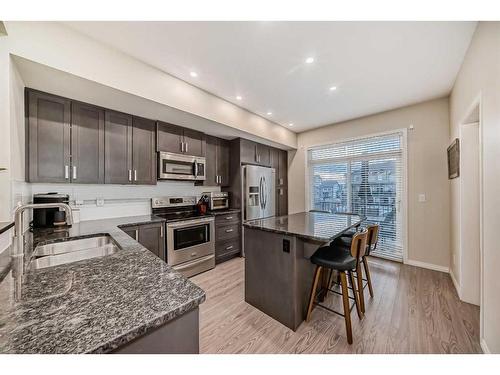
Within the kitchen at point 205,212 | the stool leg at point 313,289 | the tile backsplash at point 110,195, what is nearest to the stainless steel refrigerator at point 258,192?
the kitchen at point 205,212

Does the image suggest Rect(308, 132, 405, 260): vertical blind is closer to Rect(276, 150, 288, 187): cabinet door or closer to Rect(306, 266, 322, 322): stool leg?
Rect(276, 150, 288, 187): cabinet door

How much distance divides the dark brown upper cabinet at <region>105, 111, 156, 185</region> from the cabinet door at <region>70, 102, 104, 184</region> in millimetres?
73

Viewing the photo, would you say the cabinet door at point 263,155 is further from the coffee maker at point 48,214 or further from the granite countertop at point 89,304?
the granite countertop at point 89,304

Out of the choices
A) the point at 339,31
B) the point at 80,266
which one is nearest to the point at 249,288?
the point at 80,266

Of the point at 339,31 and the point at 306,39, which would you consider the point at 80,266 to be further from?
the point at 339,31

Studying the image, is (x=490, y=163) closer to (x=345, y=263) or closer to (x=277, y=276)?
(x=345, y=263)

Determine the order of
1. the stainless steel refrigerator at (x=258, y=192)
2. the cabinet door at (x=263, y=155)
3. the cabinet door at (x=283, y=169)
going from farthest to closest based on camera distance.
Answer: the cabinet door at (x=283, y=169) < the cabinet door at (x=263, y=155) < the stainless steel refrigerator at (x=258, y=192)

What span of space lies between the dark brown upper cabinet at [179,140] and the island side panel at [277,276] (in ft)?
6.09

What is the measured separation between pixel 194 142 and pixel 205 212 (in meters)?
1.23

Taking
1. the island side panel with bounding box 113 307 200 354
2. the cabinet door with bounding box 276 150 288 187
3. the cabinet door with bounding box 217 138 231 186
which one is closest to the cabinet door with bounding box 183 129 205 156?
the cabinet door with bounding box 217 138 231 186

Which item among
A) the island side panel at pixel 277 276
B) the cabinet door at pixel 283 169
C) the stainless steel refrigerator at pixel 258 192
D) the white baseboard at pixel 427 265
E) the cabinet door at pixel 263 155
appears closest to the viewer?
the island side panel at pixel 277 276

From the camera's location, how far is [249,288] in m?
2.28

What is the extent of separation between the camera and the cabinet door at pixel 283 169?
5.03 m

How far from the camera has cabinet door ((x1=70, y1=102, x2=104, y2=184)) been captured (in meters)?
2.36
